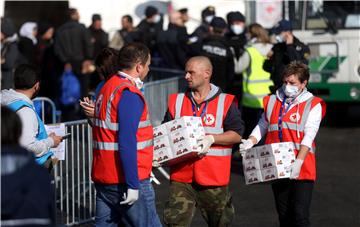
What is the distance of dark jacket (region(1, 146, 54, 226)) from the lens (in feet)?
14.0

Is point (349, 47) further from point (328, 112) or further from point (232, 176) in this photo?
point (232, 176)

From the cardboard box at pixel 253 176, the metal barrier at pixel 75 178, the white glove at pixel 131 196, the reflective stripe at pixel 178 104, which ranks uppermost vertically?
the reflective stripe at pixel 178 104

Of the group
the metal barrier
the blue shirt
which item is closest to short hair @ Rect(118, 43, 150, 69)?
the blue shirt

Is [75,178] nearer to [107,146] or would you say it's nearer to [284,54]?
[284,54]

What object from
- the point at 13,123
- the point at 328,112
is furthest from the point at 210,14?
the point at 13,123

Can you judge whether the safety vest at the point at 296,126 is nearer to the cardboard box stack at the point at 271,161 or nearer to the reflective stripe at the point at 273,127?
the reflective stripe at the point at 273,127

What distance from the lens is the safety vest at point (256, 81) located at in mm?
12562

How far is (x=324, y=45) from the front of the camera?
16.4 m

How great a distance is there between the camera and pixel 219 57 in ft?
42.8

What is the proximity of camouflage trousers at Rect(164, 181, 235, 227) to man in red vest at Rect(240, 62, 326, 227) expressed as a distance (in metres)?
0.46

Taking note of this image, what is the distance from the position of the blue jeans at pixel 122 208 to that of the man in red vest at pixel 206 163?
0.86 m

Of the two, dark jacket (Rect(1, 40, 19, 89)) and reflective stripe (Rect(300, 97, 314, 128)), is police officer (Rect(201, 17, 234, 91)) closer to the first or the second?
dark jacket (Rect(1, 40, 19, 89))

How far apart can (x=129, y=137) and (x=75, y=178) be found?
3.94 metres

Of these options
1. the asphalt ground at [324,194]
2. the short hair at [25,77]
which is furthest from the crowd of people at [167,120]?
the asphalt ground at [324,194]
